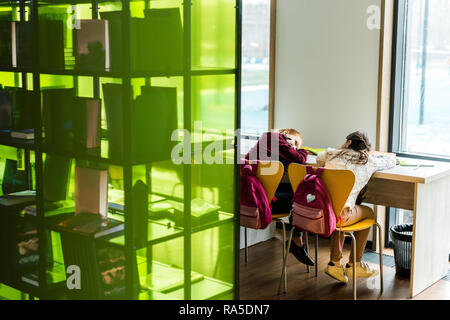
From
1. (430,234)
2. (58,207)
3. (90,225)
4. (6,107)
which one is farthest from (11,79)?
(430,234)

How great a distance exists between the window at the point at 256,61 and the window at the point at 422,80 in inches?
44.8

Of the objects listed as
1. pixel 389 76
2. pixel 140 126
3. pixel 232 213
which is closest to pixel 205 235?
pixel 232 213

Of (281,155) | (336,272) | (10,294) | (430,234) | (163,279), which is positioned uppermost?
(281,155)

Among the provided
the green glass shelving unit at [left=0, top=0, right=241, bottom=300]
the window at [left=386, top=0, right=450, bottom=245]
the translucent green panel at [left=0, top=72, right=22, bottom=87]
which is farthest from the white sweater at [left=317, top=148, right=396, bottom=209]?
the translucent green panel at [left=0, top=72, right=22, bottom=87]

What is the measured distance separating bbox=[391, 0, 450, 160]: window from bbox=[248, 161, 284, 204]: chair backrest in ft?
4.18

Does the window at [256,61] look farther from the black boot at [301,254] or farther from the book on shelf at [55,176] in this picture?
the book on shelf at [55,176]

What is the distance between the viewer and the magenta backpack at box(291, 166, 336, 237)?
3.48m

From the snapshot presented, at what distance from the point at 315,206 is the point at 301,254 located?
508mm

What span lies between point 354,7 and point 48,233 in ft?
9.23

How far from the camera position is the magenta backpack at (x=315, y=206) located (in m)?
3.48

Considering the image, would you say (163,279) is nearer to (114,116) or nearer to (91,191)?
(91,191)

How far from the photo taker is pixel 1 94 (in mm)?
3086

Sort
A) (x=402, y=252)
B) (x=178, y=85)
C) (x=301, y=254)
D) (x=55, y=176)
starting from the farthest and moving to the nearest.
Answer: (x=402, y=252) → (x=301, y=254) → (x=55, y=176) → (x=178, y=85)

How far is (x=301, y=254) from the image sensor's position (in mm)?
3885
